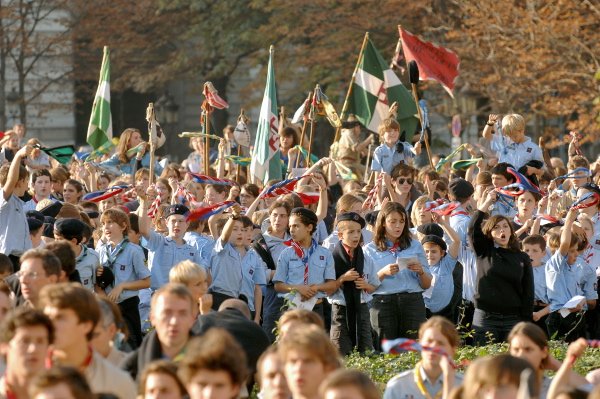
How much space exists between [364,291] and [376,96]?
692 cm

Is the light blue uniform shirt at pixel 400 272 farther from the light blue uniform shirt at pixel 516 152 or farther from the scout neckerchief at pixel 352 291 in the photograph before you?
the light blue uniform shirt at pixel 516 152

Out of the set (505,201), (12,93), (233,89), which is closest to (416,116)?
(505,201)

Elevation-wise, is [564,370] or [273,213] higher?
[273,213]

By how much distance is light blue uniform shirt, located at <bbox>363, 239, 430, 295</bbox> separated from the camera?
13719mm

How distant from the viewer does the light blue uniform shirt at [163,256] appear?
545 inches

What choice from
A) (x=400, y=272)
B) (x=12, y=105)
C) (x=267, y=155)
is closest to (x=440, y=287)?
(x=400, y=272)

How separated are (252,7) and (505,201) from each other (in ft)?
70.8

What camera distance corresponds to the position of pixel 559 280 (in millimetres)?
14805

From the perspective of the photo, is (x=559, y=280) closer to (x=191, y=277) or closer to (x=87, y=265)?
(x=87, y=265)

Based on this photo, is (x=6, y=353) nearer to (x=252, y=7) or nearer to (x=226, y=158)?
(x=226, y=158)

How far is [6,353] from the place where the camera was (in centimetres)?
805

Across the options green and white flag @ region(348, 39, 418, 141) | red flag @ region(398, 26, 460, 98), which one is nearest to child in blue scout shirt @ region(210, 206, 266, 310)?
green and white flag @ region(348, 39, 418, 141)

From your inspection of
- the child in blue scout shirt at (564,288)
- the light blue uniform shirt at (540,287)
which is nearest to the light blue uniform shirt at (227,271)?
the light blue uniform shirt at (540,287)

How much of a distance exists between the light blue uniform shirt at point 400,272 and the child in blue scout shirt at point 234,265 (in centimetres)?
95
